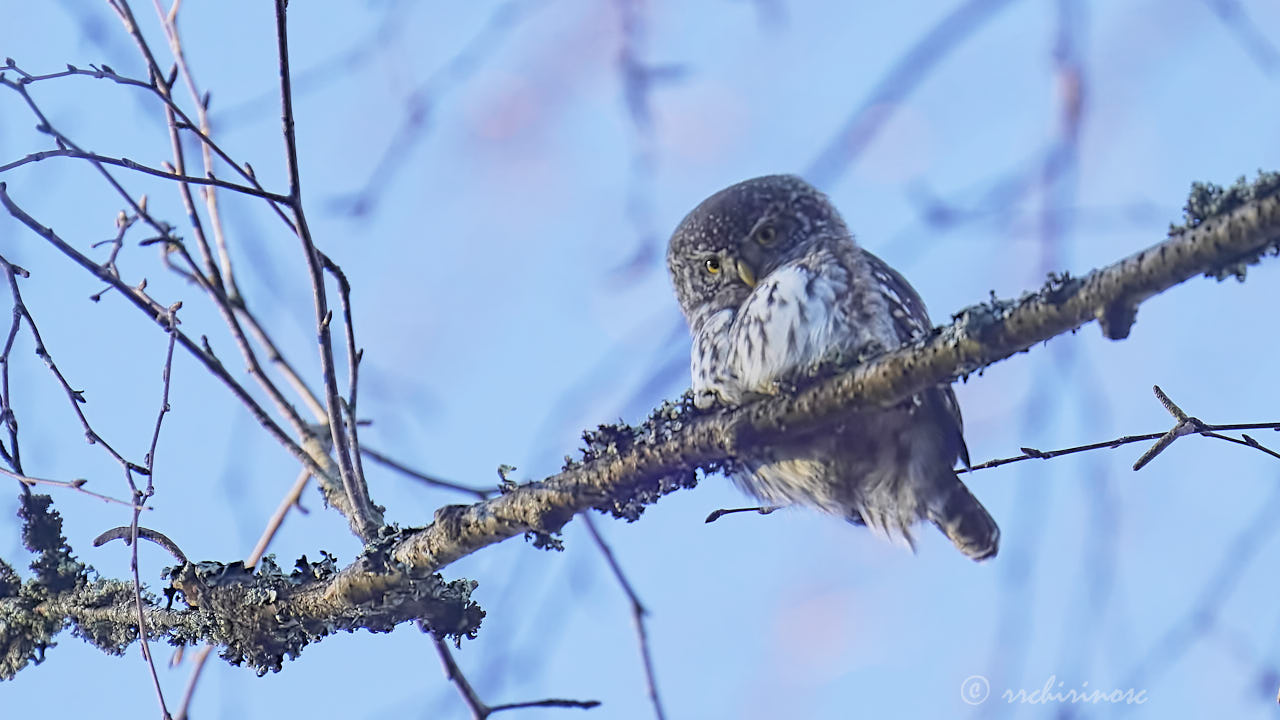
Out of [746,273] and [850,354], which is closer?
[850,354]

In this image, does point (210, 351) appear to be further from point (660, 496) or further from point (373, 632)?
point (660, 496)

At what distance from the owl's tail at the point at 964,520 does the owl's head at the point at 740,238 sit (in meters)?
0.96

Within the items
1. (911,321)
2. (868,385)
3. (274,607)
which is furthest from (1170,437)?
(274,607)

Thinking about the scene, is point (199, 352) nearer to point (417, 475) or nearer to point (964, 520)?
point (417, 475)

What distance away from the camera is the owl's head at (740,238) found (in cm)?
415

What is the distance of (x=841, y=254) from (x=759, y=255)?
0.56m

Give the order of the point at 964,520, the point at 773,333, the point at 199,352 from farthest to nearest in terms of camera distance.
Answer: the point at 964,520 → the point at 773,333 → the point at 199,352

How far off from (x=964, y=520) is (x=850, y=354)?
3.23ft

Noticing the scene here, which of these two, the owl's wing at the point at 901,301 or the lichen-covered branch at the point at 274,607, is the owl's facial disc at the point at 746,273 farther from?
the lichen-covered branch at the point at 274,607

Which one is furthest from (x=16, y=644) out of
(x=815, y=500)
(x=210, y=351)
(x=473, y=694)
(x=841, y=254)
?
(x=841, y=254)

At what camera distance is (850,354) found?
9.70 feet

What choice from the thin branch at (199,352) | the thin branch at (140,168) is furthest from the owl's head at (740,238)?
the thin branch at (140,168)

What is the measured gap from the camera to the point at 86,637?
116 inches

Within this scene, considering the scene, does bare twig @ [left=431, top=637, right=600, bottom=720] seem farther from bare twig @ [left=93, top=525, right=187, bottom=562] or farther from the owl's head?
the owl's head
